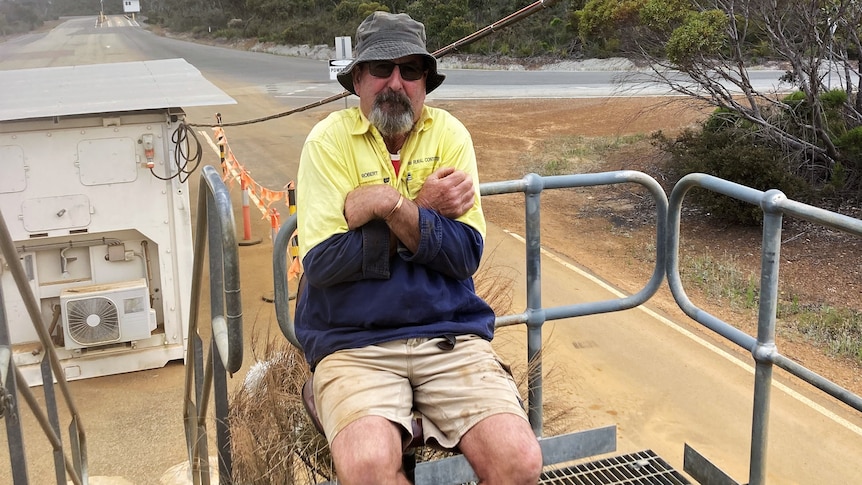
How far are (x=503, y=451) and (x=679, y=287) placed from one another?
1335 mm

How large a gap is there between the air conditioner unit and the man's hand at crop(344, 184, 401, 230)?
4.66 metres

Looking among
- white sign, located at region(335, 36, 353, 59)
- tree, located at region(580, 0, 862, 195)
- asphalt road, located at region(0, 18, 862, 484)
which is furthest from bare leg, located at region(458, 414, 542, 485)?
white sign, located at region(335, 36, 353, 59)

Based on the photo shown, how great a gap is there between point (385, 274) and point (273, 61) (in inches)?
1553

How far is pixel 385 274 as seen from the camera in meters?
2.54

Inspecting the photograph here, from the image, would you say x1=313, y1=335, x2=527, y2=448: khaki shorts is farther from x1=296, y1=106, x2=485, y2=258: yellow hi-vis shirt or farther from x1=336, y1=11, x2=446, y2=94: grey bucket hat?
x1=336, y1=11, x2=446, y2=94: grey bucket hat

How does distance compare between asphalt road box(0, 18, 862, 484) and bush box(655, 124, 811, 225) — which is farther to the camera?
bush box(655, 124, 811, 225)

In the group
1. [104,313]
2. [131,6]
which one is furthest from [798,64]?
[131,6]

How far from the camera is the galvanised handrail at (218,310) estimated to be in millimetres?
2273

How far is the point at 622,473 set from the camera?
3.30 meters

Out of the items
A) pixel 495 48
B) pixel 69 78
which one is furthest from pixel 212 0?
pixel 69 78

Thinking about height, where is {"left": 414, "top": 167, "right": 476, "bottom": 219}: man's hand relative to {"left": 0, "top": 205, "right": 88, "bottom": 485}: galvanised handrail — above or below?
above

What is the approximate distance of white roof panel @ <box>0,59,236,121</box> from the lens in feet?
20.6

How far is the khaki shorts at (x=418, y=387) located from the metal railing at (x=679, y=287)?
329 millimetres

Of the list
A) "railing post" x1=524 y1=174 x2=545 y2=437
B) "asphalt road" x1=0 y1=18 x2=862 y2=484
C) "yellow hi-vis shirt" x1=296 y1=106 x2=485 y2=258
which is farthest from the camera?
"asphalt road" x1=0 y1=18 x2=862 y2=484
